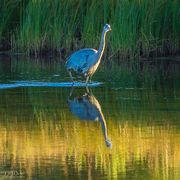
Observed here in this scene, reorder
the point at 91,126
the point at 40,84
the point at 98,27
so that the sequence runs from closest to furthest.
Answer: the point at 91,126 → the point at 40,84 → the point at 98,27

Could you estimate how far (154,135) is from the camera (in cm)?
1009

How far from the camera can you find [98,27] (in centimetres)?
2008

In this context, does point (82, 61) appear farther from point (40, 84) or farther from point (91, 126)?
point (91, 126)

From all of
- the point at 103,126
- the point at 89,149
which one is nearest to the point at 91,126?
the point at 103,126

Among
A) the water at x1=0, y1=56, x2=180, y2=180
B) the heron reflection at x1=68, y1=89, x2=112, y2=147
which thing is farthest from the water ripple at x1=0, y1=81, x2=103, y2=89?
the heron reflection at x1=68, y1=89, x2=112, y2=147

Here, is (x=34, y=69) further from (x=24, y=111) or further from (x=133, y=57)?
(x=24, y=111)

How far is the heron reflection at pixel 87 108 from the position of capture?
1146 centimetres

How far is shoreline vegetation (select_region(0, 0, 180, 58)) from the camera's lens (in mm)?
19578

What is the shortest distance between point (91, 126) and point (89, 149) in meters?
1.63

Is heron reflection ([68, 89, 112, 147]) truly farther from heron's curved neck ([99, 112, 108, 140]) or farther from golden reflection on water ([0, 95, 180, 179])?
golden reflection on water ([0, 95, 180, 179])

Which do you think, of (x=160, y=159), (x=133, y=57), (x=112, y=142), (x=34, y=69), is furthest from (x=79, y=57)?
(x=160, y=159)

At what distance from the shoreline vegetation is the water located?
2315 millimetres

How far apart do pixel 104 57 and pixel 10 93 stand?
245 inches

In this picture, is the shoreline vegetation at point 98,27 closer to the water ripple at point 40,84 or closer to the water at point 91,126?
the water at point 91,126
